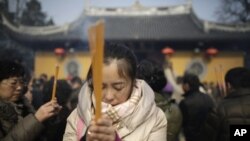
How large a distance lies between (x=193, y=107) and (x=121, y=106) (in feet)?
8.14

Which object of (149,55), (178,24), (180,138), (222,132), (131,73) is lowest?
(180,138)

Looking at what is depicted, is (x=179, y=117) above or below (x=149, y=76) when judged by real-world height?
below

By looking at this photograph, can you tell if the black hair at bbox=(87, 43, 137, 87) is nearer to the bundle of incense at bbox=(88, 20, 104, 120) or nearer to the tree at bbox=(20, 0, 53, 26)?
the bundle of incense at bbox=(88, 20, 104, 120)

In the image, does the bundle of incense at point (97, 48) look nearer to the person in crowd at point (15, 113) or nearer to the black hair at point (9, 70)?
the person in crowd at point (15, 113)

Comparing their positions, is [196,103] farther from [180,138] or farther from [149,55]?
[149,55]

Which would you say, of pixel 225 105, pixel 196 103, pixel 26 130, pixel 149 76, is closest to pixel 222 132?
pixel 225 105

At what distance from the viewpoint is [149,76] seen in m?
2.36

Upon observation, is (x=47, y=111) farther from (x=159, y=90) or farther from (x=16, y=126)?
(x=159, y=90)

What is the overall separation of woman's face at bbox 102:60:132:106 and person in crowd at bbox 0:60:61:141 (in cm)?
52

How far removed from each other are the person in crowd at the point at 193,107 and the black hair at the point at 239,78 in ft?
3.13

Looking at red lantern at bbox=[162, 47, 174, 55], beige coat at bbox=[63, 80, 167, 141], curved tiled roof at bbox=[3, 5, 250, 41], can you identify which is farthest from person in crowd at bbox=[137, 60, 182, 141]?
red lantern at bbox=[162, 47, 174, 55]

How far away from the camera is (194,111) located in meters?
3.57

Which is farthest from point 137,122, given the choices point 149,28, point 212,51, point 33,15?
point 33,15

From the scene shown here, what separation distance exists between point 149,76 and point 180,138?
5.69 ft
